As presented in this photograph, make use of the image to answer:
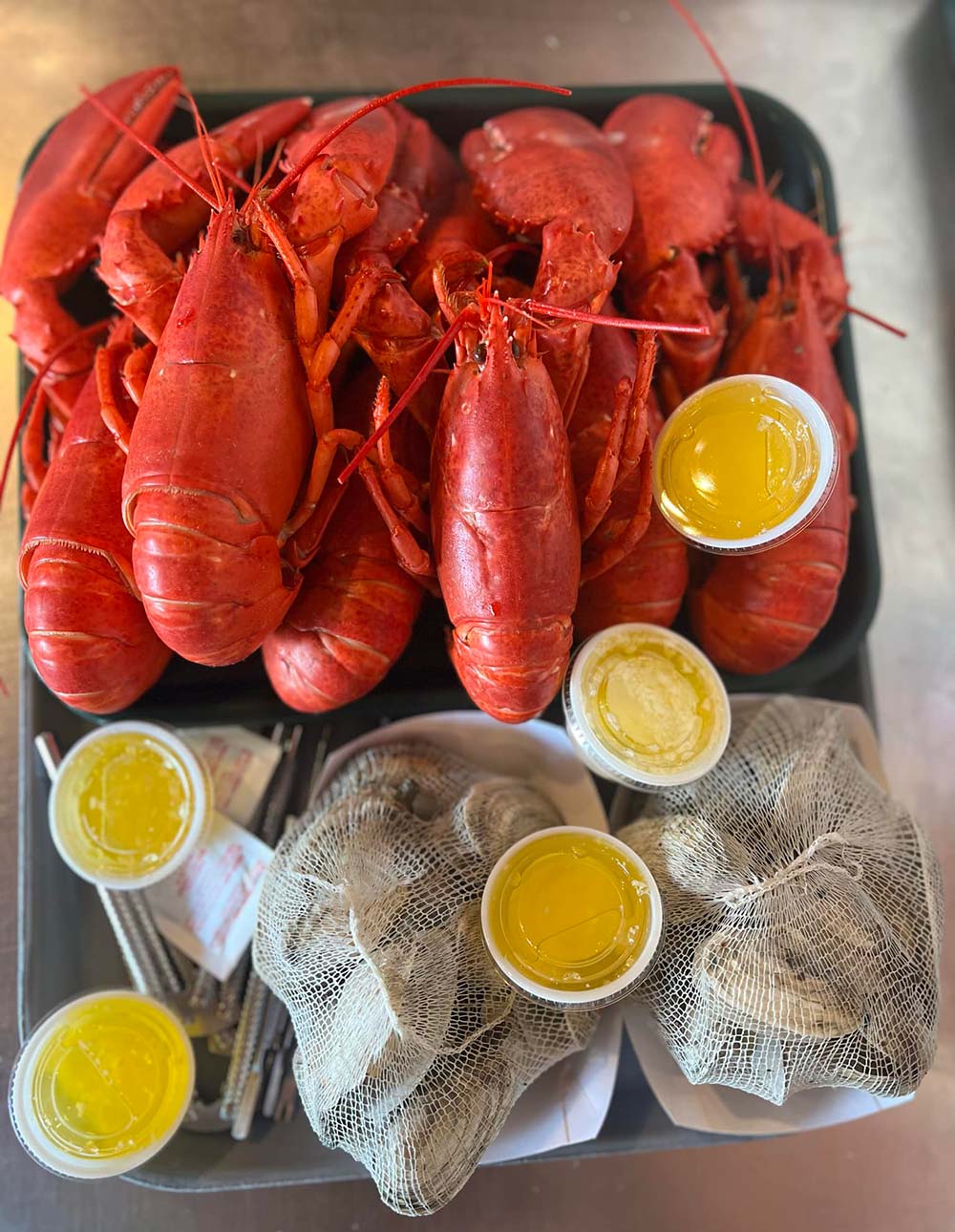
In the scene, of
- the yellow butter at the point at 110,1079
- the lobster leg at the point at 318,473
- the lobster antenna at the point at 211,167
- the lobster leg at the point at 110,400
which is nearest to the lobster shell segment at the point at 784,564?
the lobster leg at the point at 318,473

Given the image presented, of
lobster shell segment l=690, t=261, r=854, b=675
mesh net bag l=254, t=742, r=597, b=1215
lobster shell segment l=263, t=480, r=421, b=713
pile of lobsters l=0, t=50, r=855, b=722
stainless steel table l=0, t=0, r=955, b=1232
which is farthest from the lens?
stainless steel table l=0, t=0, r=955, b=1232

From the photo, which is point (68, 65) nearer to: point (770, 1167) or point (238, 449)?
point (238, 449)

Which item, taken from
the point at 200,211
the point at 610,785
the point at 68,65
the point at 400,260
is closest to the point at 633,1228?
the point at 610,785

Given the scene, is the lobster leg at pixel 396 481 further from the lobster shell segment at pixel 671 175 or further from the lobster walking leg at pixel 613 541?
the lobster shell segment at pixel 671 175

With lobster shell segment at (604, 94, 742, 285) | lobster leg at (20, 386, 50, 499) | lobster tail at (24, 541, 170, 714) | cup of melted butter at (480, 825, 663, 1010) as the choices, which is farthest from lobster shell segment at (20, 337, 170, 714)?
lobster shell segment at (604, 94, 742, 285)

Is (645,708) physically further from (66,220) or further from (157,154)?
(66,220)

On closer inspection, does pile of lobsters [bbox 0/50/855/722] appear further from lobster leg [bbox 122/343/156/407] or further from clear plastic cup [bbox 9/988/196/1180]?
clear plastic cup [bbox 9/988/196/1180]

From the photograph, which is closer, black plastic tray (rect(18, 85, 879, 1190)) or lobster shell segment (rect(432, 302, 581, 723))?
lobster shell segment (rect(432, 302, 581, 723))
